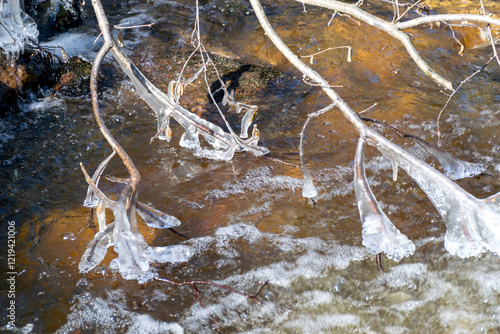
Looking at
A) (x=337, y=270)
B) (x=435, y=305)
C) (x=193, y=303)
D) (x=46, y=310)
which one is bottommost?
(x=435, y=305)

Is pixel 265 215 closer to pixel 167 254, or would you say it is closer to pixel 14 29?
pixel 167 254

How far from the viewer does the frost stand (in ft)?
5.75

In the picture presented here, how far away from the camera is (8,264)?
2867 millimetres

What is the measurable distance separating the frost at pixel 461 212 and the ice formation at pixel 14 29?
479 cm

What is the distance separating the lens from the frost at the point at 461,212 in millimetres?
1753

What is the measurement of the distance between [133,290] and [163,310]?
0.26 m

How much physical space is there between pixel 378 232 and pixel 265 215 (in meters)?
1.55

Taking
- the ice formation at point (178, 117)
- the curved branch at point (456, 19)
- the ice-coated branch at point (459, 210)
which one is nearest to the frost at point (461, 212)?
the ice-coated branch at point (459, 210)

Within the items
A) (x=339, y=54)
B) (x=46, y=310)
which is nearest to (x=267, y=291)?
(x=46, y=310)

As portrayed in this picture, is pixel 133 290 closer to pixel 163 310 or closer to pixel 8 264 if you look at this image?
pixel 163 310

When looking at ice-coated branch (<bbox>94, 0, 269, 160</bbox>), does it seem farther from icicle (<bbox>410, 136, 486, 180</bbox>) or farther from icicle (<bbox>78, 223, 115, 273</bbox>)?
icicle (<bbox>410, 136, 486, 180</bbox>)

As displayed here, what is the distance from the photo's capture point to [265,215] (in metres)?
3.29

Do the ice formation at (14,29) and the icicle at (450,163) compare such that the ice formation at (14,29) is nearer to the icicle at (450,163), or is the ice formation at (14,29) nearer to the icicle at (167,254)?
the icicle at (167,254)

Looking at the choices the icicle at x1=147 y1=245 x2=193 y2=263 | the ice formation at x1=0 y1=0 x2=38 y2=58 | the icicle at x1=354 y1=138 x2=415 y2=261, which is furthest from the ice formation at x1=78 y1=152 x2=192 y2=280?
the ice formation at x1=0 y1=0 x2=38 y2=58
